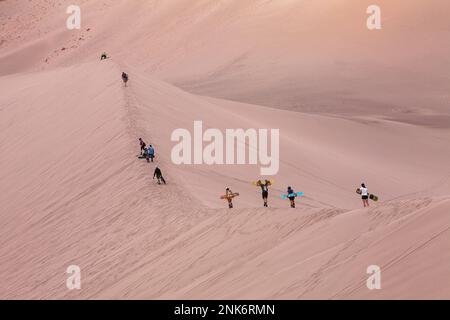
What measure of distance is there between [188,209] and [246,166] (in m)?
5.80

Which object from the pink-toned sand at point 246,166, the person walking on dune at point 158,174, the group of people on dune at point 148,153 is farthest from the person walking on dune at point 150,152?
the person walking on dune at point 158,174

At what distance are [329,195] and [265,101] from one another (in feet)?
68.0

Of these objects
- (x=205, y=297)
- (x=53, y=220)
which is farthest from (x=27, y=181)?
(x=205, y=297)

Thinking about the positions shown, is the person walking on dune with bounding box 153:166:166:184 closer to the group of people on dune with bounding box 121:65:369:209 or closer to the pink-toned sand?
the group of people on dune with bounding box 121:65:369:209

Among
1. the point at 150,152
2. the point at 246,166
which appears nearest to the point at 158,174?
the point at 150,152

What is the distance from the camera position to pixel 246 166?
2250cm

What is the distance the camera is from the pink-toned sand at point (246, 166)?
11.9 m

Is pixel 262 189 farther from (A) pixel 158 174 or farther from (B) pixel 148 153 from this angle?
(B) pixel 148 153

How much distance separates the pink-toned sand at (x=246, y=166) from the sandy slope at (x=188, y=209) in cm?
5

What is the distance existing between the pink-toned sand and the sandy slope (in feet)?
0.15

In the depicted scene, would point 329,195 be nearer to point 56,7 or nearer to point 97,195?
point 97,195

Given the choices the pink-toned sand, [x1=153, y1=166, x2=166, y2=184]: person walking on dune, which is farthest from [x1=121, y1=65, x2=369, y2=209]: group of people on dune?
the pink-toned sand

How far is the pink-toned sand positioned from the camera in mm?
11930

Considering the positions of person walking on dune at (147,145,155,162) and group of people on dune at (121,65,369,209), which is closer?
group of people on dune at (121,65,369,209)
